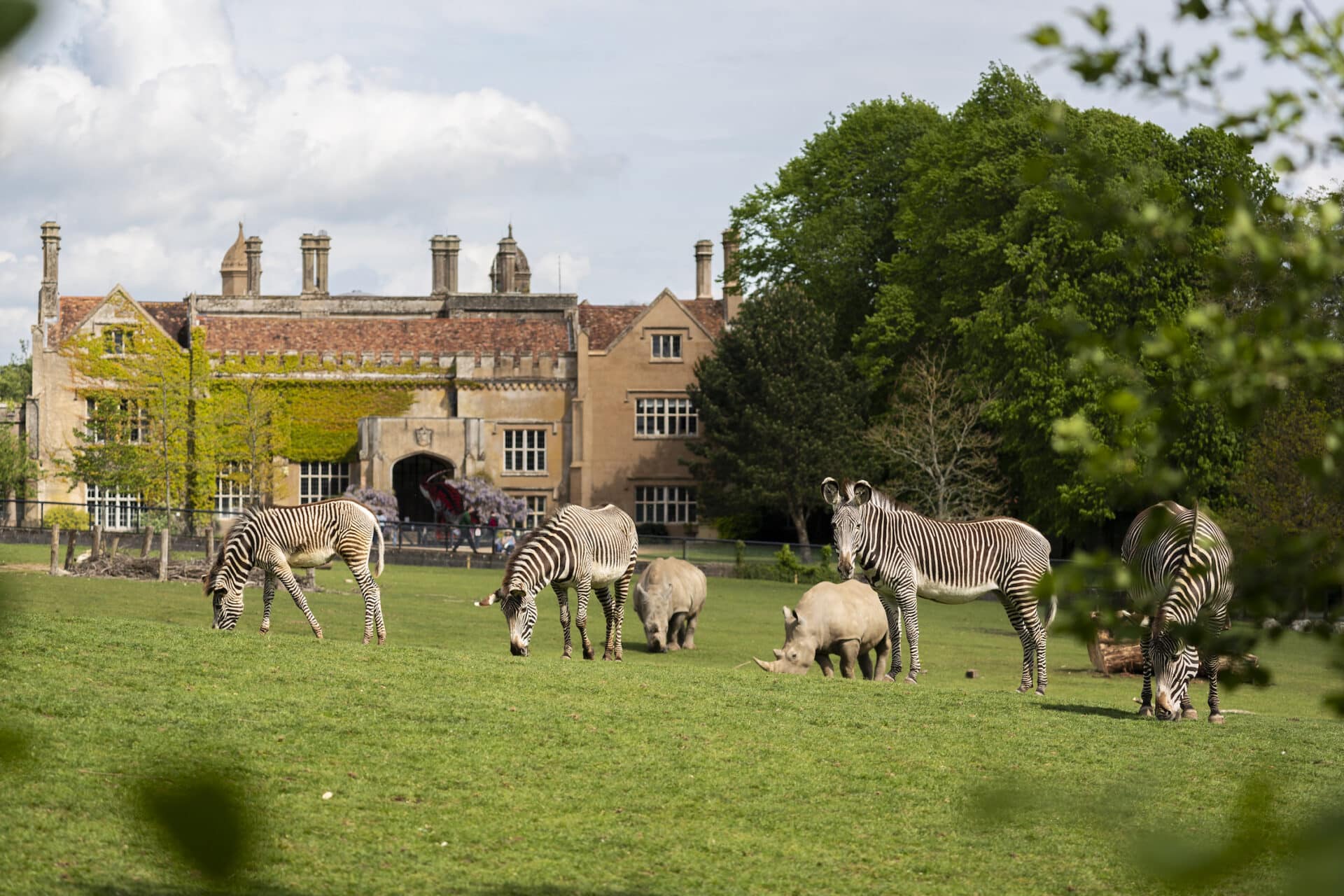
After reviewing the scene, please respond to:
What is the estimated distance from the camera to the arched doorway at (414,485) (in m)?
57.5

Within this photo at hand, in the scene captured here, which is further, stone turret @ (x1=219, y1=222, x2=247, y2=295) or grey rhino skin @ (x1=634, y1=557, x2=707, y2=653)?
stone turret @ (x1=219, y1=222, x2=247, y2=295)

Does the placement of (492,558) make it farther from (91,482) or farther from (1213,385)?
(1213,385)

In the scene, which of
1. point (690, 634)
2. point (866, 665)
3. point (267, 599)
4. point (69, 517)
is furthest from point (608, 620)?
point (69, 517)

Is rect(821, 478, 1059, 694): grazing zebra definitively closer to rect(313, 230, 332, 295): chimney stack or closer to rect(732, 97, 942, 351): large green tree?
rect(732, 97, 942, 351): large green tree

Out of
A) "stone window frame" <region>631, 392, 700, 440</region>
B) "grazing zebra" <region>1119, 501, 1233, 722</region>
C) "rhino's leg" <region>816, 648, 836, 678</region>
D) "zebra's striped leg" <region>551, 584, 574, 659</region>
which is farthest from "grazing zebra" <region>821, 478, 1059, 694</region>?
"stone window frame" <region>631, 392, 700, 440</region>

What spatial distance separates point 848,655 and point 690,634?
518cm

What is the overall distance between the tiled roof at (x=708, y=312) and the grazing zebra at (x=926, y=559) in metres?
40.6

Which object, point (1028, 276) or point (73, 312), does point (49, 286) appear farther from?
point (1028, 276)

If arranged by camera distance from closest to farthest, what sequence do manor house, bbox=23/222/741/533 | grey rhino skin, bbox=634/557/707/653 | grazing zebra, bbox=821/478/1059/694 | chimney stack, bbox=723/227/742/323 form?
grazing zebra, bbox=821/478/1059/694
grey rhino skin, bbox=634/557/707/653
chimney stack, bbox=723/227/742/323
manor house, bbox=23/222/741/533

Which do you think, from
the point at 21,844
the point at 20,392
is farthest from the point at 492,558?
the point at 20,392

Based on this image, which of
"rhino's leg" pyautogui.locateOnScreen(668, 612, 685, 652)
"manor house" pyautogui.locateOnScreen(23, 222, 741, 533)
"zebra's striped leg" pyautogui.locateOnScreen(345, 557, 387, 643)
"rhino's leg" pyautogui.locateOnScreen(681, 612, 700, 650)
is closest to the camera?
"zebra's striped leg" pyautogui.locateOnScreen(345, 557, 387, 643)

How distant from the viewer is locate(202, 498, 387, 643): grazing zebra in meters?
17.8

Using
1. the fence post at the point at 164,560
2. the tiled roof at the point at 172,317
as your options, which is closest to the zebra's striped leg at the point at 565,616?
the fence post at the point at 164,560

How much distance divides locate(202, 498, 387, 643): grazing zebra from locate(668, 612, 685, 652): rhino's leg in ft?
16.1
